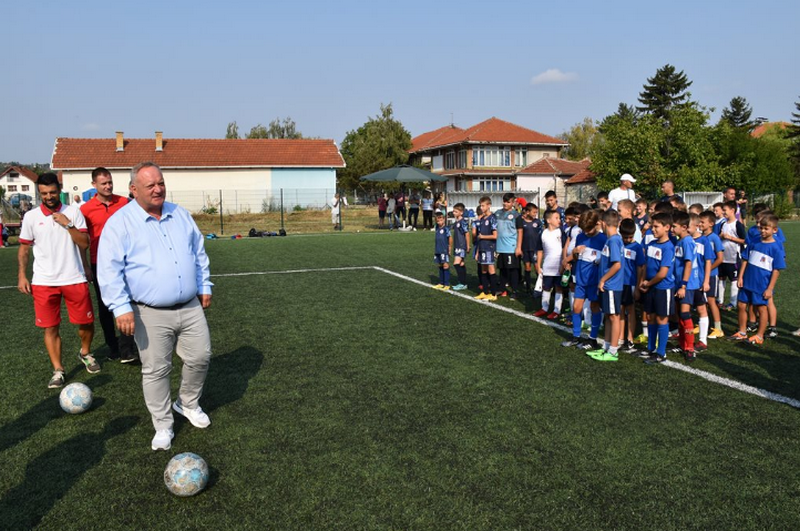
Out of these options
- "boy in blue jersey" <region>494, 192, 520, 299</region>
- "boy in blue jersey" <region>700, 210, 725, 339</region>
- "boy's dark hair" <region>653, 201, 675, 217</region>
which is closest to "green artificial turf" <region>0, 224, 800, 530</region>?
"boy in blue jersey" <region>700, 210, 725, 339</region>

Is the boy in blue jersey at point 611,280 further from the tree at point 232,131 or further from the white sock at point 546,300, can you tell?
the tree at point 232,131

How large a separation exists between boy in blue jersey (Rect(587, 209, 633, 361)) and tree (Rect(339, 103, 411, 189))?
50782 mm

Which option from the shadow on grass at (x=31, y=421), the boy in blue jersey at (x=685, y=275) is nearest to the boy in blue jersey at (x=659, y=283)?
the boy in blue jersey at (x=685, y=275)

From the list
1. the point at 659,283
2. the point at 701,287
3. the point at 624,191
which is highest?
the point at 624,191

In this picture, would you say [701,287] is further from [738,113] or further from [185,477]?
[738,113]

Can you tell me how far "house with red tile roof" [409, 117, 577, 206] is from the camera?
56281 millimetres

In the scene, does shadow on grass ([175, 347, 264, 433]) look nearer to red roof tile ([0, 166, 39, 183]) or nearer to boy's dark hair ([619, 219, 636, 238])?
boy's dark hair ([619, 219, 636, 238])

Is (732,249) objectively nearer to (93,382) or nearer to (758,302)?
(758,302)

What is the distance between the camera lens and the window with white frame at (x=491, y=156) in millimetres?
56875

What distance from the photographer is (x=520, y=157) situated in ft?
192

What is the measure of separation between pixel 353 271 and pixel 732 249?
7757 millimetres

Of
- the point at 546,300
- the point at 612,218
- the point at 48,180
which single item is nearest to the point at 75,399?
the point at 48,180

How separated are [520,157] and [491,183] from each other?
13.4 ft

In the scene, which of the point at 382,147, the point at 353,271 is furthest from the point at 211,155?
the point at 353,271
